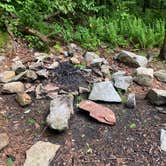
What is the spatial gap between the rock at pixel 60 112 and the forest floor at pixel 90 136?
0.39ft

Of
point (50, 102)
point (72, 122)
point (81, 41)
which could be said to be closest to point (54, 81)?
point (50, 102)

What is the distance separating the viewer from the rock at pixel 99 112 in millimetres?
4449

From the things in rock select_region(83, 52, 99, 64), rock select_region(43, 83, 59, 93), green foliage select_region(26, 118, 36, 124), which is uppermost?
rock select_region(43, 83, 59, 93)

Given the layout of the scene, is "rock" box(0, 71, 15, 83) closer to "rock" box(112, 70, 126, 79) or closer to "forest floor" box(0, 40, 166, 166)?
"forest floor" box(0, 40, 166, 166)

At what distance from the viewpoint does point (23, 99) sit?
4.79 m

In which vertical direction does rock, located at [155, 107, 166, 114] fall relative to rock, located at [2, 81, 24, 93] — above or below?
below

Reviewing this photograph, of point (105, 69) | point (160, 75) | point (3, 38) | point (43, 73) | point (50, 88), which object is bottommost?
point (160, 75)

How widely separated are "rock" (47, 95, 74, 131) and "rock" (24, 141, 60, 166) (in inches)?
10.1

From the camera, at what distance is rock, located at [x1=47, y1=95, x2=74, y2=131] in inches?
164

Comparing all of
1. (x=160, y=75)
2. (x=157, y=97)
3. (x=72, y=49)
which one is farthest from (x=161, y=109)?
(x=72, y=49)

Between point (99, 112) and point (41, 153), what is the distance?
1077 mm

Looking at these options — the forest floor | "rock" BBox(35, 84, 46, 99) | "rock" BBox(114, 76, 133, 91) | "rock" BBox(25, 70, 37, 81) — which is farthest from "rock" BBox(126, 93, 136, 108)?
"rock" BBox(25, 70, 37, 81)

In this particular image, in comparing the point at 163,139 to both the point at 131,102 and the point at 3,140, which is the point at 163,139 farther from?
the point at 3,140

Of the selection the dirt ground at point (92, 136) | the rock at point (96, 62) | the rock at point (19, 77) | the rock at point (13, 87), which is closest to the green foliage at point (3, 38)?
the rock at point (19, 77)
